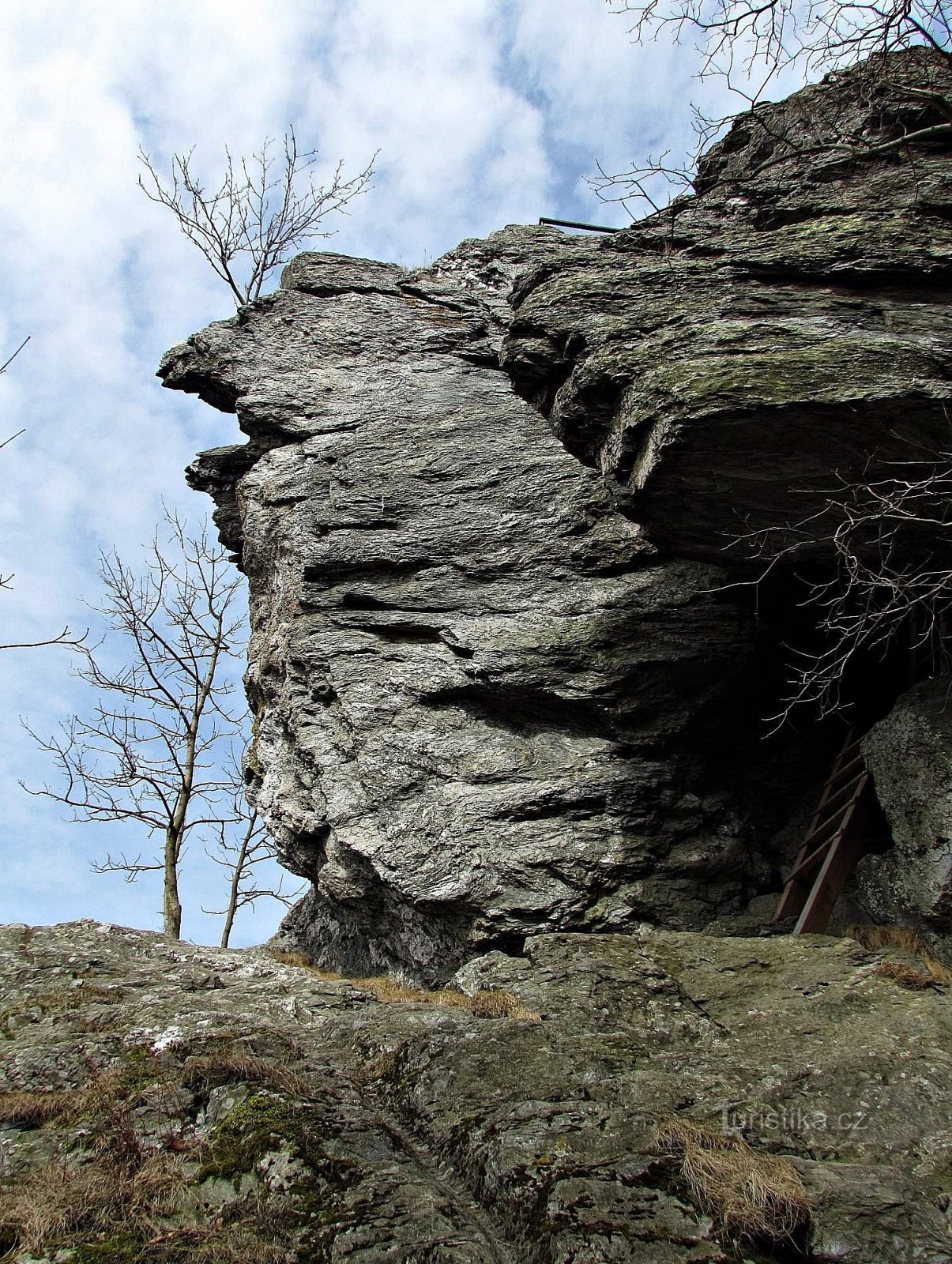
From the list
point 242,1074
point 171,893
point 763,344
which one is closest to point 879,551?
point 763,344

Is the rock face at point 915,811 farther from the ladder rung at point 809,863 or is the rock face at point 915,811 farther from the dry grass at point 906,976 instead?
the dry grass at point 906,976

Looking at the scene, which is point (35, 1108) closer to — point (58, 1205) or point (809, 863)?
point (58, 1205)

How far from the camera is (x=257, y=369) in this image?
14812mm

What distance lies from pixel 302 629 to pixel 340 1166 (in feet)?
25.1

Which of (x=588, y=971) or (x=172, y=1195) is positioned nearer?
(x=172, y=1195)

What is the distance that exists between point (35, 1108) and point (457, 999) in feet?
11.5

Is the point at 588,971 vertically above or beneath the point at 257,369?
beneath

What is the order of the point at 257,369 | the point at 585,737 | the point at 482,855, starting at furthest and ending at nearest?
the point at 257,369 < the point at 585,737 < the point at 482,855

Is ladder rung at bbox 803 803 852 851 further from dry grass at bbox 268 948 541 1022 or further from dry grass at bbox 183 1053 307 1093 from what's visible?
dry grass at bbox 183 1053 307 1093

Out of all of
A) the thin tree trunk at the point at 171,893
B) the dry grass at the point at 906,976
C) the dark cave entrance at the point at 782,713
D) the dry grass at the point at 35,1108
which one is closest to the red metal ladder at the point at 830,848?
the dark cave entrance at the point at 782,713

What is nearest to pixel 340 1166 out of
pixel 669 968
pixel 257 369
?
pixel 669 968

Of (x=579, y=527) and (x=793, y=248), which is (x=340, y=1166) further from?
(x=793, y=248)

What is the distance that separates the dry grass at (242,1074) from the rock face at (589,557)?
3.36 m

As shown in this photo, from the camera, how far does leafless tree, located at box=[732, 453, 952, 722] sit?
861 centimetres
